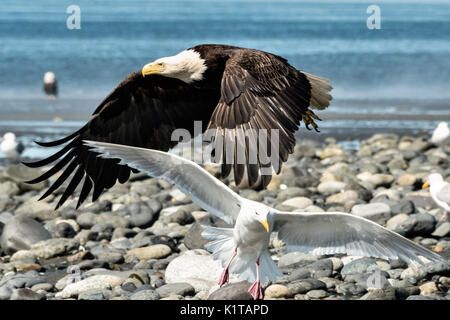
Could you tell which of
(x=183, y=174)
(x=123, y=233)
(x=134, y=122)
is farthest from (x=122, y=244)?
(x=183, y=174)

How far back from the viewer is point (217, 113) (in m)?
4.46

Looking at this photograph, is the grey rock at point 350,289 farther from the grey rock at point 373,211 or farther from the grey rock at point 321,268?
the grey rock at point 373,211

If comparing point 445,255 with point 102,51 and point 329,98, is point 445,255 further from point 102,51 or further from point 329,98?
point 102,51

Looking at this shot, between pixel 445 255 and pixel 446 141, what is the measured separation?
5333mm

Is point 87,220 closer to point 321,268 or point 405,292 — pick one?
point 321,268

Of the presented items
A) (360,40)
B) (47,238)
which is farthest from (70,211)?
(360,40)

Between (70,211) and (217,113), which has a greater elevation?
(217,113)

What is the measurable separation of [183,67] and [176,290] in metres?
1.48

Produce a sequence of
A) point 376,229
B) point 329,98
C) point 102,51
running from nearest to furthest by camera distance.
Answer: point 376,229 → point 329,98 → point 102,51

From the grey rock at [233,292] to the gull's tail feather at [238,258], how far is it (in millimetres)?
85

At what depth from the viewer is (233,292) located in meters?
4.48

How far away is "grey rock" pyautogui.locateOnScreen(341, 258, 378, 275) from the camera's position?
16.8 ft

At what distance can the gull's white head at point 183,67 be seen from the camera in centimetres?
530

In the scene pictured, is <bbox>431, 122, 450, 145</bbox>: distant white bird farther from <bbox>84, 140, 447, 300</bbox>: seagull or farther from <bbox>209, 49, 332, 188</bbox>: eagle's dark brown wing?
<bbox>84, 140, 447, 300</bbox>: seagull
